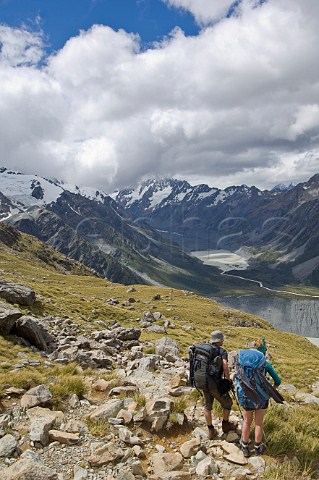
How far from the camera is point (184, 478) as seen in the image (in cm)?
863

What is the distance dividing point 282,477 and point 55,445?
6.19 meters

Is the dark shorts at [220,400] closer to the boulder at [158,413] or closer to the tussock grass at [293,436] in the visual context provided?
the boulder at [158,413]

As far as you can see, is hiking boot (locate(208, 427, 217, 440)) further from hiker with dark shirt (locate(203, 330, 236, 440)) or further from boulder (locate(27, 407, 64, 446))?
boulder (locate(27, 407, 64, 446))

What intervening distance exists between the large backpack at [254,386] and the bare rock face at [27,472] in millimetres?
5722

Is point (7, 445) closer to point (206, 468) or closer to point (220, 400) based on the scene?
point (206, 468)

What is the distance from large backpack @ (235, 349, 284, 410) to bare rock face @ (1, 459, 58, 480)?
225 inches

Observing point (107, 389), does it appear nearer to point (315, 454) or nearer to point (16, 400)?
point (16, 400)

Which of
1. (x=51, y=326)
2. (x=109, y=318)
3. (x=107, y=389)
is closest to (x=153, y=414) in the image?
(x=107, y=389)

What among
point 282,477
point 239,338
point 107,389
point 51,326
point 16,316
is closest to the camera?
point 282,477

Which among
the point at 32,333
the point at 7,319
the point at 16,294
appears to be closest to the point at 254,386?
the point at 32,333

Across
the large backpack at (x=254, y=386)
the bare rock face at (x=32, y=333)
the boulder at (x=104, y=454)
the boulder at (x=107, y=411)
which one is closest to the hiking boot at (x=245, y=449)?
the large backpack at (x=254, y=386)

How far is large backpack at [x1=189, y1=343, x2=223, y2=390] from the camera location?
11117mm

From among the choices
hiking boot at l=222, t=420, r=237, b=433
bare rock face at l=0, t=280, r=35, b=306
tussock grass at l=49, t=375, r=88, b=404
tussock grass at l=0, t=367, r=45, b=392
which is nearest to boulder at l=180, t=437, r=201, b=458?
hiking boot at l=222, t=420, r=237, b=433

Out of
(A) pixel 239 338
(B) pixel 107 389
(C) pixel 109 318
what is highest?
(B) pixel 107 389
